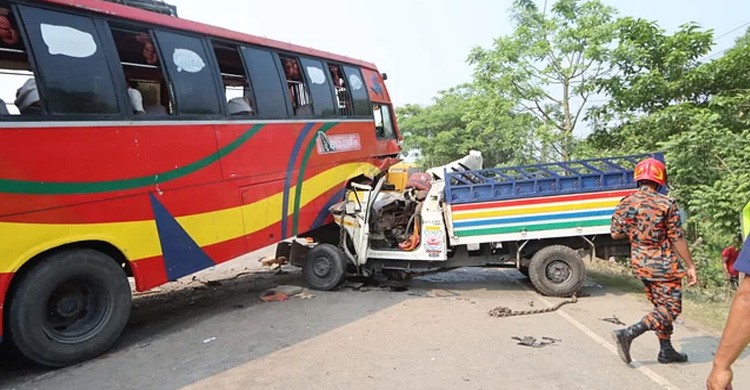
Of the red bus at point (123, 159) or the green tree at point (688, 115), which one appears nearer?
the red bus at point (123, 159)

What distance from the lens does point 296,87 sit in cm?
738

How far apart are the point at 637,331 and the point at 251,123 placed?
15.7ft

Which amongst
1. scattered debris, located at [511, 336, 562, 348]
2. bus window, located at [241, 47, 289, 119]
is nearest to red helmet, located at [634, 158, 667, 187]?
scattered debris, located at [511, 336, 562, 348]

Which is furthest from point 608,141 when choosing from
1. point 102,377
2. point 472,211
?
point 102,377

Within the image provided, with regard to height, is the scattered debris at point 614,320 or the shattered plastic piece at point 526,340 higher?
the shattered plastic piece at point 526,340

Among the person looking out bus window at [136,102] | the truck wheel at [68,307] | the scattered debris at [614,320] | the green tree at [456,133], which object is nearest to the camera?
the truck wheel at [68,307]

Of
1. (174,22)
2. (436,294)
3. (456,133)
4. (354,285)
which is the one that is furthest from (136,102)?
(456,133)

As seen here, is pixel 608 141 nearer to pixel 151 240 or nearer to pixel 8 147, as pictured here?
pixel 151 240

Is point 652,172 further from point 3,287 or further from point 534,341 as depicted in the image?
point 3,287

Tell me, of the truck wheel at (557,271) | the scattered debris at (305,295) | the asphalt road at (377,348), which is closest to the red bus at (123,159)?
the asphalt road at (377,348)

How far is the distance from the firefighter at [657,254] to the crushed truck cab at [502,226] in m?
2.39

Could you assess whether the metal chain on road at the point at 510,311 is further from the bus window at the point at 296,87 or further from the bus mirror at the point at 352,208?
the bus window at the point at 296,87

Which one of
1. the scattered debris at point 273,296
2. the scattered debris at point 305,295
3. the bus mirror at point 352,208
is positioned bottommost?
the scattered debris at point 305,295

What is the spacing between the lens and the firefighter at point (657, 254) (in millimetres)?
3926
